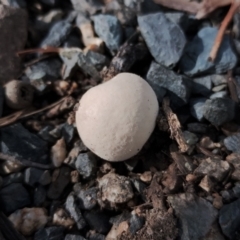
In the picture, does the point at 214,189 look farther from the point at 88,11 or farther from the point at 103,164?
the point at 88,11

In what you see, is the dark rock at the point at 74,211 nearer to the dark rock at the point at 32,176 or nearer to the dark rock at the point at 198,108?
the dark rock at the point at 32,176

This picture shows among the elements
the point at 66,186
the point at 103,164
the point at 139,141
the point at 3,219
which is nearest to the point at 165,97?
the point at 139,141

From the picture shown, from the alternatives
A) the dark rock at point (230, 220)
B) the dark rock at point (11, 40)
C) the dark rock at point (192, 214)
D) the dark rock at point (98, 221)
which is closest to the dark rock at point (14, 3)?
the dark rock at point (11, 40)

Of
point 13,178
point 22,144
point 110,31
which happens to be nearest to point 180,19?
point 110,31

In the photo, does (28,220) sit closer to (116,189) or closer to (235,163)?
(116,189)

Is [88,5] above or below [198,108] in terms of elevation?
above

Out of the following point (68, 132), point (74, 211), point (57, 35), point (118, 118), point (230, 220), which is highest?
point (57, 35)
